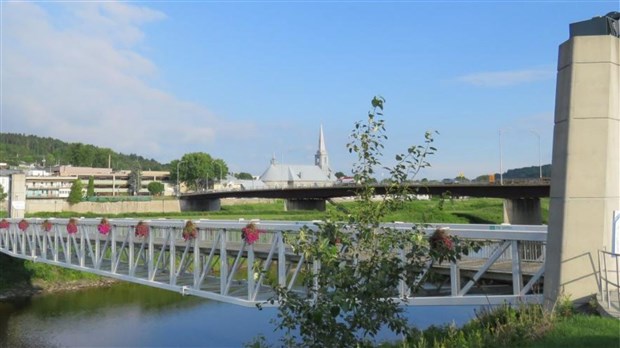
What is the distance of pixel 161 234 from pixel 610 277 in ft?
64.0

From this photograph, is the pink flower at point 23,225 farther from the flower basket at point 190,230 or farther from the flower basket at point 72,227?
the flower basket at point 190,230

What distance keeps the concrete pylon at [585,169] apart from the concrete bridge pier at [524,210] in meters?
64.7

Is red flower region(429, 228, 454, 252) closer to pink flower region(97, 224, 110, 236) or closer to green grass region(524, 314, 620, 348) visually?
green grass region(524, 314, 620, 348)

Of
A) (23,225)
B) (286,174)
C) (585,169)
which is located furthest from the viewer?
(286,174)

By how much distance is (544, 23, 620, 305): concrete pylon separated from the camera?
1153 cm

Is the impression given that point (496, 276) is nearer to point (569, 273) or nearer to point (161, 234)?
point (569, 273)

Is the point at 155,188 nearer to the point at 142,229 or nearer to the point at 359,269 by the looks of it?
the point at 142,229

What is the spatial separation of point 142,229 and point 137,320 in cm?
1479

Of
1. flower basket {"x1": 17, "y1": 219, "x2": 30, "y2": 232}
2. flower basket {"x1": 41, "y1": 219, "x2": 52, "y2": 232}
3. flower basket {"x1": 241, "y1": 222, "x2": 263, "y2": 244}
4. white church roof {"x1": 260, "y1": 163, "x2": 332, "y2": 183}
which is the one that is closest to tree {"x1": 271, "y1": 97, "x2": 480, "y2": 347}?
flower basket {"x1": 241, "y1": 222, "x2": 263, "y2": 244}

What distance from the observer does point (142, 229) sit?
24.5 m

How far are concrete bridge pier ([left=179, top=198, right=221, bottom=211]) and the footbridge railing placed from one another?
75933mm

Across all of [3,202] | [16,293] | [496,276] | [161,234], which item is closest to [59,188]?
[3,202]

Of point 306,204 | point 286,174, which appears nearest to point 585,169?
point 306,204

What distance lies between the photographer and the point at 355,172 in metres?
9.95
